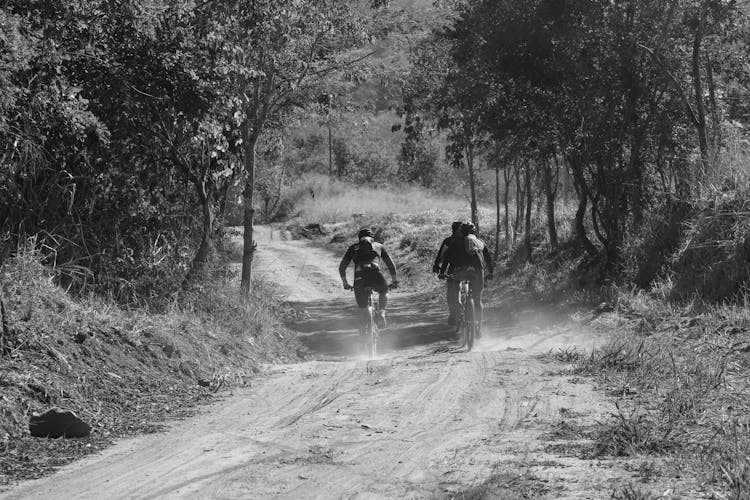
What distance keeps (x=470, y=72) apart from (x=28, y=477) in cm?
1467

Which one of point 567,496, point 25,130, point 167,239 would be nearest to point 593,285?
point 167,239

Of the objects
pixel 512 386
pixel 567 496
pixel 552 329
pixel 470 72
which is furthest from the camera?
pixel 470 72

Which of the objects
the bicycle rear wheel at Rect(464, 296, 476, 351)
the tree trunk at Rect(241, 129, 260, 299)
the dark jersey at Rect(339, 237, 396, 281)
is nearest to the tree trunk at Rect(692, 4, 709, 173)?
the bicycle rear wheel at Rect(464, 296, 476, 351)

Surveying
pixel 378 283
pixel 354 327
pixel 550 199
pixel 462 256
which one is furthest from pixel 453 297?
pixel 550 199

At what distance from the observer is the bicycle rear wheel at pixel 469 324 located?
1292 centimetres

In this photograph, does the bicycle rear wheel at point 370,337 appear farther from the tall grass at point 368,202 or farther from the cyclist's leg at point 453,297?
the tall grass at point 368,202

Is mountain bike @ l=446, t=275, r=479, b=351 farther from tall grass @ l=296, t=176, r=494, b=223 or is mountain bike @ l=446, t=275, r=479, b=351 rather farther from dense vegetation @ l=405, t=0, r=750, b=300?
tall grass @ l=296, t=176, r=494, b=223

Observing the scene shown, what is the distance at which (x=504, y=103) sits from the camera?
18.2m

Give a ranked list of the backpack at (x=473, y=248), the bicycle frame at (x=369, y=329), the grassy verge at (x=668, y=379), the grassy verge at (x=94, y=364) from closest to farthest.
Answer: the grassy verge at (x=668, y=379) < the grassy verge at (x=94, y=364) < the bicycle frame at (x=369, y=329) < the backpack at (x=473, y=248)

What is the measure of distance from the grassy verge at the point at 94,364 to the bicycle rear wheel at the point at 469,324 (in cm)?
319

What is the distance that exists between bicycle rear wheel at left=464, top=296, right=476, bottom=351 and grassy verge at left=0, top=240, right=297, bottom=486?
126 inches

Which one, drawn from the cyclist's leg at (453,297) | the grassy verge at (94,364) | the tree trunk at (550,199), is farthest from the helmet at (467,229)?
the tree trunk at (550,199)

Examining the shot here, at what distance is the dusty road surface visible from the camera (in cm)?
542

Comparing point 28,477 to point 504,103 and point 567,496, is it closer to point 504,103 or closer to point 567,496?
point 567,496
